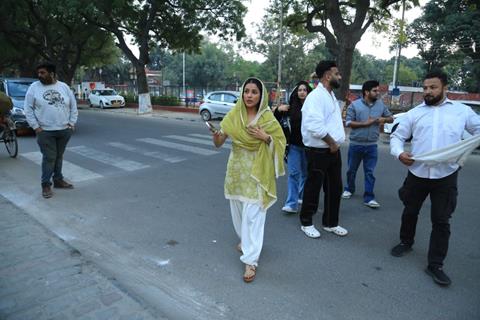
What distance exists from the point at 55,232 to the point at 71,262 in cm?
99

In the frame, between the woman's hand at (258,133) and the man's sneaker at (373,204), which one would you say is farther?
the man's sneaker at (373,204)

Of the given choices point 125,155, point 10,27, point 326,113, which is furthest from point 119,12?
point 326,113

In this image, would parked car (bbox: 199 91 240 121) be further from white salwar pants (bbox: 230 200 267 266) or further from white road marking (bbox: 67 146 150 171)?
white salwar pants (bbox: 230 200 267 266)

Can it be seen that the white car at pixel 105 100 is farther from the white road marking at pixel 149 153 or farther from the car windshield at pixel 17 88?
the white road marking at pixel 149 153

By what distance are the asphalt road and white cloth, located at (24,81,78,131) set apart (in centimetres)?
107

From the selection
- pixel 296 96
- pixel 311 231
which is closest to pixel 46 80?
pixel 296 96

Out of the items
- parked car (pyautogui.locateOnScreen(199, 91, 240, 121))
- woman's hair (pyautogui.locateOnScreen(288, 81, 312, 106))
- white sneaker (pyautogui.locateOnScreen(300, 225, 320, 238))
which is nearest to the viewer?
white sneaker (pyautogui.locateOnScreen(300, 225, 320, 238))

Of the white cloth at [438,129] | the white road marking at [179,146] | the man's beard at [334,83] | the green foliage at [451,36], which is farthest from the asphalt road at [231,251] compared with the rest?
the green foliage at [451,36]

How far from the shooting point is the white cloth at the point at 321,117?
146 inches

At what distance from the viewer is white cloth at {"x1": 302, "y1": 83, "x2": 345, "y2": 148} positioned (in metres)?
3.71

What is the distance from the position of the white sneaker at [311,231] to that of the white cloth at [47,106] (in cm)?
382

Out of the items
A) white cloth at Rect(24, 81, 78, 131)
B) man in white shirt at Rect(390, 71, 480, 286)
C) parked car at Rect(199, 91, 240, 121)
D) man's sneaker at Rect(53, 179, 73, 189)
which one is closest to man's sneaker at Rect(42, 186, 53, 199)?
man's sneaker at Rect(53, 179, 73, 189)

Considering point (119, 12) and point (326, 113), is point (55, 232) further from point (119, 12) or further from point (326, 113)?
point (119, 12)

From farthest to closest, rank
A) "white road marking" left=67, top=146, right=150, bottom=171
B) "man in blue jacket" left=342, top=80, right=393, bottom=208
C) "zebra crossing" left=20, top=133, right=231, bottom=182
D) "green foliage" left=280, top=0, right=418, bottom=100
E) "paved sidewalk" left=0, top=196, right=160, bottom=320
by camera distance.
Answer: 1. "green foliage" left=280, top=0, right=418, bottom=100
2. "white road marking" left=67, top=146, right=150, bottom=171
3. "zebra crossing" left=20, top=133, right=231, bottom=182
4. "man in blue jacket" left=342, top=80, right=393, bottom=208
5. "paved sidewalk" left=0, top=196, right=160, bottom=320
